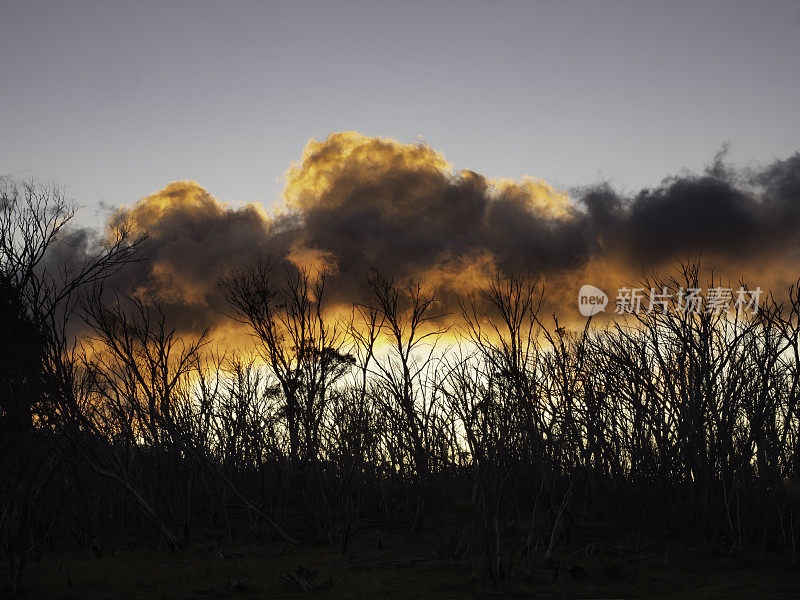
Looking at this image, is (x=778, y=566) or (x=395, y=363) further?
(x=395, y=363)

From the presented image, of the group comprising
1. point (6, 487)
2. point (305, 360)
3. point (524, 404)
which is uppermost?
point (305, 360)

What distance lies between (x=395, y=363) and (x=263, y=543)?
393 inches

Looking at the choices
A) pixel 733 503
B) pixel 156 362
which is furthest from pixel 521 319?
pixel 156 362

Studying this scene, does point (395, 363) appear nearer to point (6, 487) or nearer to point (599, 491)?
point (599, 491)

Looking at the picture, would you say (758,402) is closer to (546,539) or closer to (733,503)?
(733,503)

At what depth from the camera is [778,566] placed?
15820 millimetres

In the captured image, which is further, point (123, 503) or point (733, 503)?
point (123, 503)

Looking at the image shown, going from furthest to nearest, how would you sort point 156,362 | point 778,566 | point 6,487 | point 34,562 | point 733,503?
point 156,362 → point 733,503 → point 34,562 → point 778,566 → point 6,487

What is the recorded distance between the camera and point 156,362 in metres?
29.3

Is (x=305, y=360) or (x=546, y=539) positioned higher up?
(x=305, y=360)

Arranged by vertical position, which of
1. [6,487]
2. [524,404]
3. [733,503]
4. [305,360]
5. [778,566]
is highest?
[305,360]

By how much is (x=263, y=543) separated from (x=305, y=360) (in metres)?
6.56

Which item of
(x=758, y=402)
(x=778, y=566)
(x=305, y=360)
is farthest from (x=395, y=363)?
(x=778, y=566)

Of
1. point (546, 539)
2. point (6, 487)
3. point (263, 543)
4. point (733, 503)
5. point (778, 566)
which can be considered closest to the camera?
point (6, 487)
